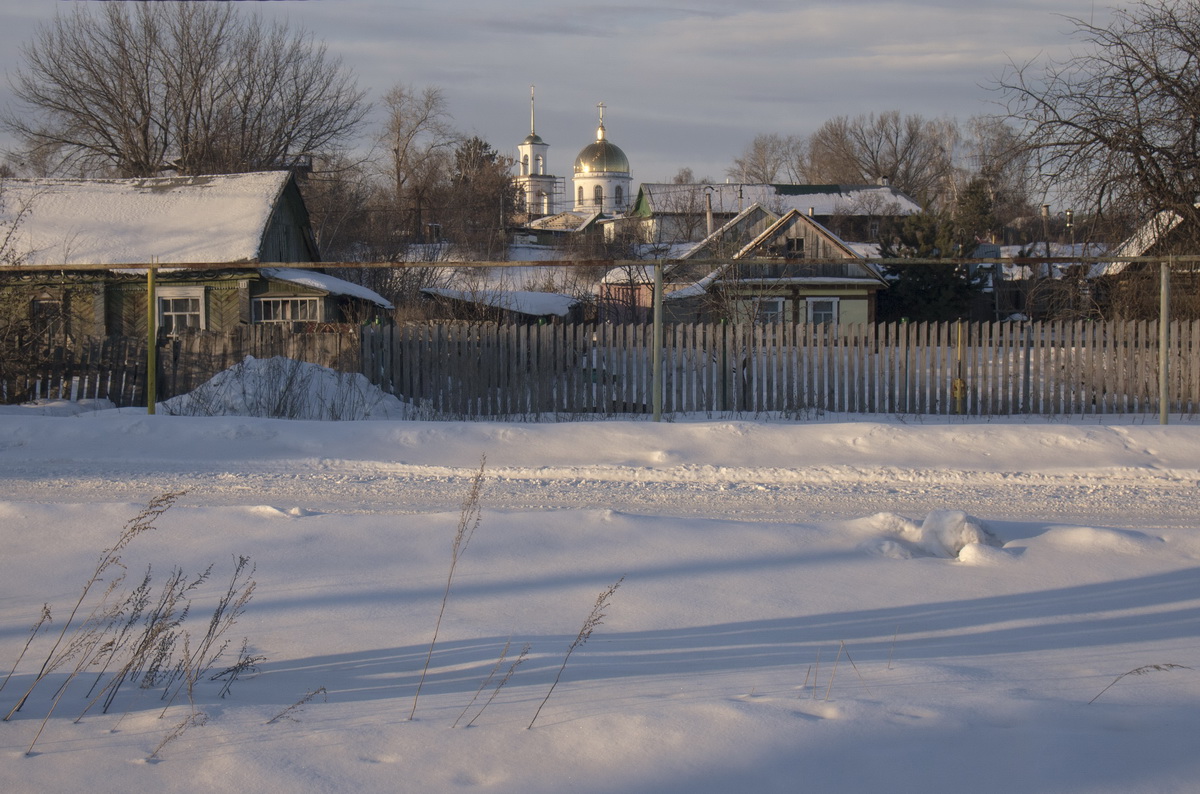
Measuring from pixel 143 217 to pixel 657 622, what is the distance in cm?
2326

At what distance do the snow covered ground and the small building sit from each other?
47.3 ft

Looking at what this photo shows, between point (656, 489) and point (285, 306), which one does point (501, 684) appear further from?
point (285, 306)

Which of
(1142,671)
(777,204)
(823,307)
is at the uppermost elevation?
(777,204)

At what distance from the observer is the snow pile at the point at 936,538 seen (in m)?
6.38

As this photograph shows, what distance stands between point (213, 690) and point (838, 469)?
6.75m

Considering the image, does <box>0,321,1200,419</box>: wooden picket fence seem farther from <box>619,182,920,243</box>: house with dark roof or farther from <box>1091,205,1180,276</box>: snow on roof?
<box>619,182,920,243</box>: house with dark roof

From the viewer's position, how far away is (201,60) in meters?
35.3

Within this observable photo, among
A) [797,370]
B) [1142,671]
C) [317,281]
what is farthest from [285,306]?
[1142,671]

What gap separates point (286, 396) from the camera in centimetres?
1330

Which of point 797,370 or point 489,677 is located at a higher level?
point 797,370

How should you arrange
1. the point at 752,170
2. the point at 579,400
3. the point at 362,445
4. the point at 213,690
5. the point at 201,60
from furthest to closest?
the point at 752,170 < the point at 201,60 < the point at 579,400 < the point at 362,445 < the point at 213,690

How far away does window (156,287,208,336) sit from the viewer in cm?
2461

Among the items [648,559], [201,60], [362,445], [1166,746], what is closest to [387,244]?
[201,60]

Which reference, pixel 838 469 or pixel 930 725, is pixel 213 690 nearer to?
pixel 930 725
